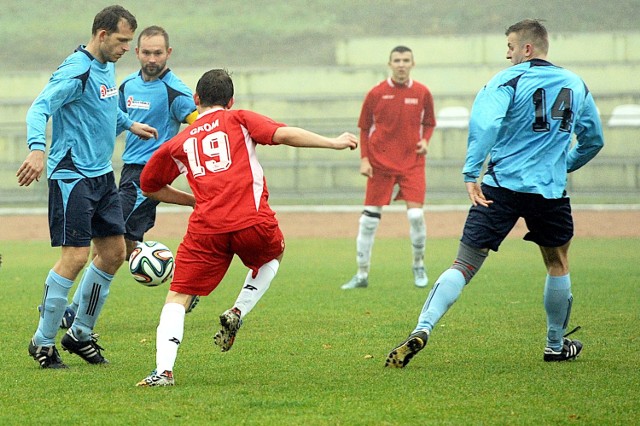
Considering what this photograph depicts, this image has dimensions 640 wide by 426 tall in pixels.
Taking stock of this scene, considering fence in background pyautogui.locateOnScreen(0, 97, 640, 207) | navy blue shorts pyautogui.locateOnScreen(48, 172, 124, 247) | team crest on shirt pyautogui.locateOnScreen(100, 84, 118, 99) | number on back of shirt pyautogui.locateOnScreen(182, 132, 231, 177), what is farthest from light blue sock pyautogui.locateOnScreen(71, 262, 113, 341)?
fence in background pyautogui.locateOnScreen(0, 97, 640, 207)

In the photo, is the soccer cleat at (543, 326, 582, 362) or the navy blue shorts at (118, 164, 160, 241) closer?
the soccer cleat at (543, 326, 582, 362)

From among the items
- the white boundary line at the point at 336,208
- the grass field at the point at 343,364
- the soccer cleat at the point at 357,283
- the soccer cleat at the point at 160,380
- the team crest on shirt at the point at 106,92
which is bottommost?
the white boundary line at the point at 336,208

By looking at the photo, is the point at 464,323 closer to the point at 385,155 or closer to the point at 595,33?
the point at 385,155

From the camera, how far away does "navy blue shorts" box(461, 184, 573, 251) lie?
268 inches

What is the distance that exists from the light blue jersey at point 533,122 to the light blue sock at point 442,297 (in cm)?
62

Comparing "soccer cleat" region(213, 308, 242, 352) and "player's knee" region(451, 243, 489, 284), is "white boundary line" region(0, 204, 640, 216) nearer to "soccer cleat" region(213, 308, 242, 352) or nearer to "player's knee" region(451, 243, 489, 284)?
"player's knee" region(451, 243, 489, 284)

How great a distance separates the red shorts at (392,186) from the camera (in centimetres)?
1234

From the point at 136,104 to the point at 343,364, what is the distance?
348cm

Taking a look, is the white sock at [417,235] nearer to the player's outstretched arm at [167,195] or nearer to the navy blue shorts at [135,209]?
the navy blue shorts at [135,209]

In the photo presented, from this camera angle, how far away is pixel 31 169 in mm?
6363

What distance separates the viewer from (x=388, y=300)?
10.7 meters

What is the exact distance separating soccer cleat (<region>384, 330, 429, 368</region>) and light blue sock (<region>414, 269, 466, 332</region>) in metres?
0.14

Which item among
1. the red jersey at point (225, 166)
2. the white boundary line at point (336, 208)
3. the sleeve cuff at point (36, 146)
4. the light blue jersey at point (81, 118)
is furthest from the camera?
the white boundary line at point (336, 208)

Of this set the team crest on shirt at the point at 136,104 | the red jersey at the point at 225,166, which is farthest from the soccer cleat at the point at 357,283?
the red jersey at the point at 225,166
